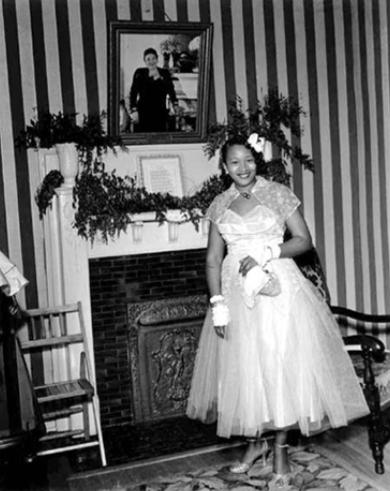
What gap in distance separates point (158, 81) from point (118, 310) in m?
1.69

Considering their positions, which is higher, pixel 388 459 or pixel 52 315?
pixel 52 315

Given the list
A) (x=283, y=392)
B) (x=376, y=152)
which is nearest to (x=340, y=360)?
(x=283, y=392)

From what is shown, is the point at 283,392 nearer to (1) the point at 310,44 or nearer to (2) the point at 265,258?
(2) the point at 265,258

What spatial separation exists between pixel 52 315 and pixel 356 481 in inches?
91.1

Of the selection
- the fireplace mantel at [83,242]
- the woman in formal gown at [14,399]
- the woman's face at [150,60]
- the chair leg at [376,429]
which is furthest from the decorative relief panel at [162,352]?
the woman's face at [150,60]

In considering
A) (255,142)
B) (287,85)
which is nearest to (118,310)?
(255,142)

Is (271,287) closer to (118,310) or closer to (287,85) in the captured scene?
(118,310)

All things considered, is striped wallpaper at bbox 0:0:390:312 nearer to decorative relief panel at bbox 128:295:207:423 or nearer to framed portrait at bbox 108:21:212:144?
framed portrait at bbox 108:21:212:144

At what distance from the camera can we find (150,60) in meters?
4.94

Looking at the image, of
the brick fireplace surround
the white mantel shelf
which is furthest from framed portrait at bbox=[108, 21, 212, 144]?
the brick fireplace surround

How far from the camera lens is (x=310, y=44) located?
220 inches

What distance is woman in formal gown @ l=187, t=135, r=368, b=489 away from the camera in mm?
3510

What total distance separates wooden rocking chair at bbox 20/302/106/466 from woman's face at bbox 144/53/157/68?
1809 millimetres

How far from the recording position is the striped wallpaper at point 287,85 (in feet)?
15.6
